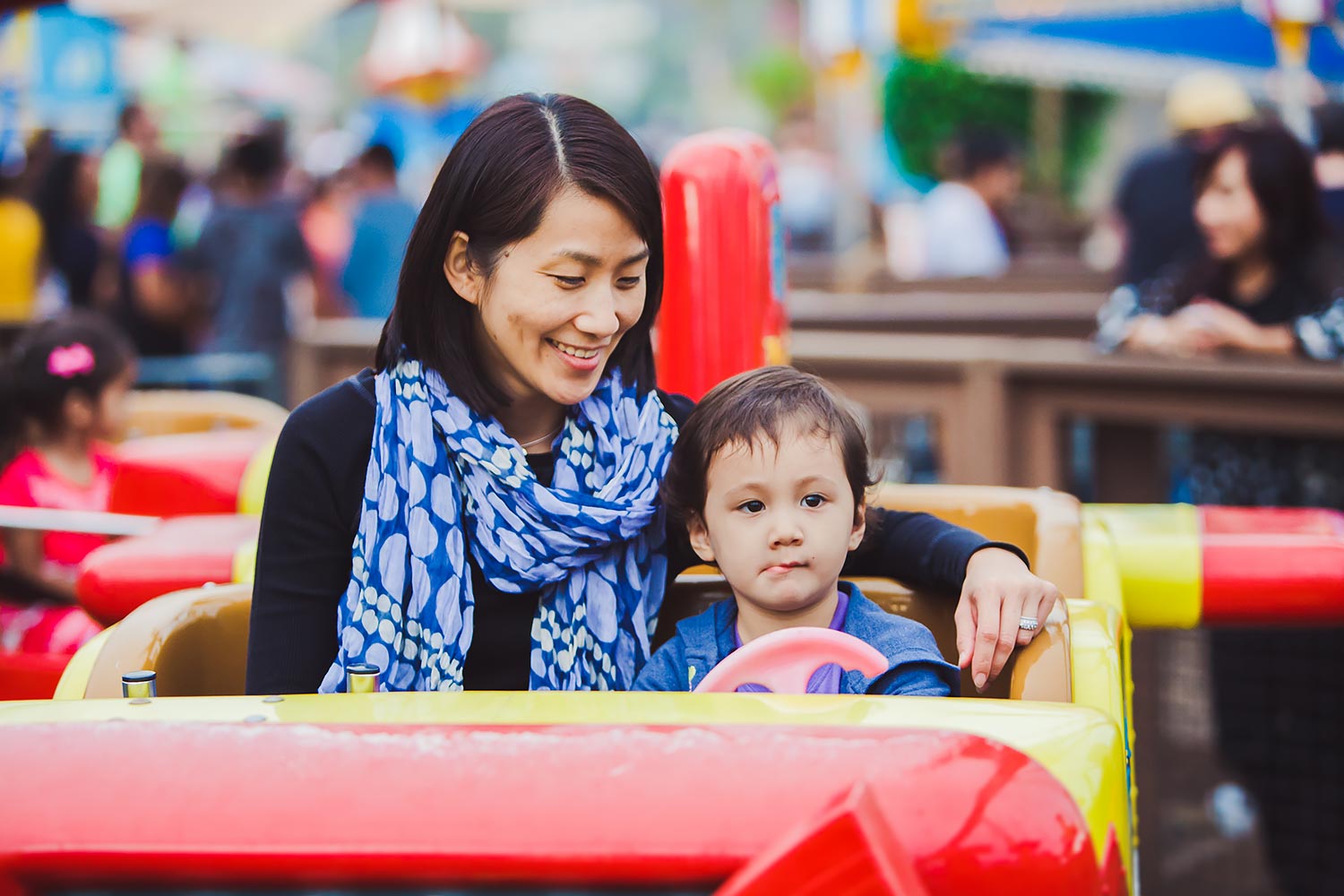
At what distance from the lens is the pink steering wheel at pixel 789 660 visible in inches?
62.7

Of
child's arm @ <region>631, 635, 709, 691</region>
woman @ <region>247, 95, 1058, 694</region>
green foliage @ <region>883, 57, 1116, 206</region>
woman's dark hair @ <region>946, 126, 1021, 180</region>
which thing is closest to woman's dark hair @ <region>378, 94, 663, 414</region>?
woman @ <region>247, 95, 1058, 694</region>

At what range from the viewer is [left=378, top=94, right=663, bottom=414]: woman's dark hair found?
1.77 meters

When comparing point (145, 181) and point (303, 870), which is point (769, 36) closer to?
point (145, 181)

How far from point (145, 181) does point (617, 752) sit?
5.86 meters

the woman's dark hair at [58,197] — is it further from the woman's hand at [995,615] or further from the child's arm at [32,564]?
the woman's hand at [995,615]

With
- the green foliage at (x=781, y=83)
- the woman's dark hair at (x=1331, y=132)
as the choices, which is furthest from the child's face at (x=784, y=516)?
the green foliage at (x=781, y=83)

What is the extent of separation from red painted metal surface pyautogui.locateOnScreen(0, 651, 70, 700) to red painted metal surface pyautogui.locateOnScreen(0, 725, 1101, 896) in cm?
167

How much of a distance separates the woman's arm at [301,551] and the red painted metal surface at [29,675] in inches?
43.7

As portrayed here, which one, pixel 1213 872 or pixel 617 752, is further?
pixel 1213 872

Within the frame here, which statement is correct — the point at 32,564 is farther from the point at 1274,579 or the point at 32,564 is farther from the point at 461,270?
the point at 1274,579

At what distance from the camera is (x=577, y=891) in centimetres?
107

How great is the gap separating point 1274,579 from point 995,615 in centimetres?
86

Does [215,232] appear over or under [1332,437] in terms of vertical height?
over

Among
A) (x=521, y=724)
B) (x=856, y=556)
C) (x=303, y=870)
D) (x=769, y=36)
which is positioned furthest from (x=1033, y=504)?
(x=769, y=36)
